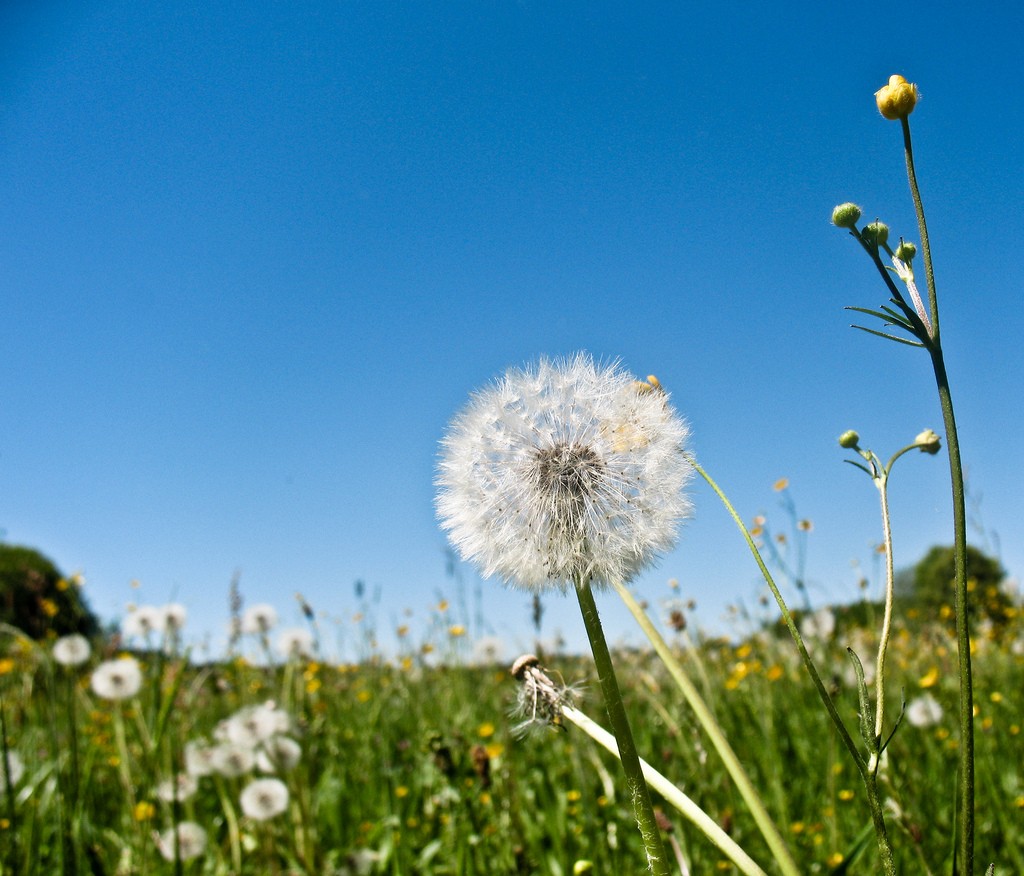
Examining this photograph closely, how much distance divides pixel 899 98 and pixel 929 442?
41 cm

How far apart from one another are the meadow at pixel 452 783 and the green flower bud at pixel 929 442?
0.54 m

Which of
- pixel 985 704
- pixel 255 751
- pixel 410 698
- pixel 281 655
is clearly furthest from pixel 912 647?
pixel 255 751

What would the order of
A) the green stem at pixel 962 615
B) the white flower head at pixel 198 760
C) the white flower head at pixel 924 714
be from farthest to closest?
the white flower head at pixel 924 714 → the white flower head at pixel 198 760 → the green stem at pixel 962 615

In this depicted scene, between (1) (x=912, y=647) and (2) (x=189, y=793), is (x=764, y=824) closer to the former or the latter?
(2) (x=189, y=793)

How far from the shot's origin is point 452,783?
191cm

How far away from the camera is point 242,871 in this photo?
7.68 ft

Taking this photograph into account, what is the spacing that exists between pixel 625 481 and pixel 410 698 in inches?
162

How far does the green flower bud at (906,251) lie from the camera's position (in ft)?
2.86

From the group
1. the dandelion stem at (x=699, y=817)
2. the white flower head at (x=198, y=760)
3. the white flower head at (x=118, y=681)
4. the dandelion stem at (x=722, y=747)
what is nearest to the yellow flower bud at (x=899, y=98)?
the dandelion stem at (x=722, y=747)

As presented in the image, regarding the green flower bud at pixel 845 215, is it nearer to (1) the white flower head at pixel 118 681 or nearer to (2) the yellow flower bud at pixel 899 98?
(2) the yellow flower bud at pixel 899 98

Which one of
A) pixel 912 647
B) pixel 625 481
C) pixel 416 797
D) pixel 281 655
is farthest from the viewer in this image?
pixel 912 647

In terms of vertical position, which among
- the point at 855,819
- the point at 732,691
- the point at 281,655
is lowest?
the point at 855,819

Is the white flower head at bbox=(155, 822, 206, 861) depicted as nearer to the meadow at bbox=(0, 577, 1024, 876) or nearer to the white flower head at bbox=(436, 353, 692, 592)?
the meadow at bbox=(0, 577, 1024, 876)

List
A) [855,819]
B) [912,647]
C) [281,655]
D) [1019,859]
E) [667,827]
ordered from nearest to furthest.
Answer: [667,827] → [1019,859] → [855,819] → [281,655] → [912,647]
